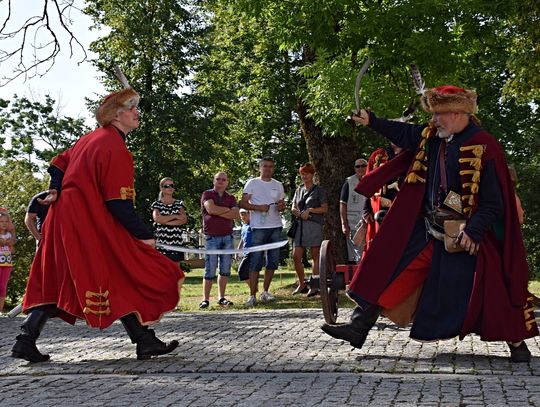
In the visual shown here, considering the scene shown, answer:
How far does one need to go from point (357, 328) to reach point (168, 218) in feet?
20.5

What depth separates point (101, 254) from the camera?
841 cm

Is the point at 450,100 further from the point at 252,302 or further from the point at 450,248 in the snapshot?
the point at 252,302

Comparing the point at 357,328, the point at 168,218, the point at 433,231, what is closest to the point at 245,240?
the point at 168,218

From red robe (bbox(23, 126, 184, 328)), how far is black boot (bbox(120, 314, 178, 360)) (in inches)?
3.8

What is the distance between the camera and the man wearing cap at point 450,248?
797 centimetres

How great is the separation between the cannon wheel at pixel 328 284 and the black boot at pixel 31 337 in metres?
2.08

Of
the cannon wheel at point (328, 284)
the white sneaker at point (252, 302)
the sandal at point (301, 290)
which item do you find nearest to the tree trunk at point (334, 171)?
the sandal at point (301, 290)

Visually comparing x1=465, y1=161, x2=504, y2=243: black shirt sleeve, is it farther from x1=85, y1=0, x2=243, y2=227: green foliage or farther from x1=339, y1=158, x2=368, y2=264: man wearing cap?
x1=85, y1=0, x2=243, y2=227: green foliage

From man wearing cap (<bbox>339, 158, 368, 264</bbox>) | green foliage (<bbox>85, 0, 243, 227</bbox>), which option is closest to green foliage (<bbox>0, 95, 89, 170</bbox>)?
green foliage (<bbox>85, 0, 243, 227</bbox>)

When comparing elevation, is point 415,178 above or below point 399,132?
below

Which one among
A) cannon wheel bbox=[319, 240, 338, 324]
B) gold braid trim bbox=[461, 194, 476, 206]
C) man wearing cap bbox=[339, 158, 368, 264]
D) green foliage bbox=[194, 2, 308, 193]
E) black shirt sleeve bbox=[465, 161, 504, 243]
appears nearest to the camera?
black shirt sleeve bbox=[465, 161, 504, 243]

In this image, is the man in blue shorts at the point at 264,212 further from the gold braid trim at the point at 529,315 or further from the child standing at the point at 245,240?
the gold braid trim at the point at 529,315

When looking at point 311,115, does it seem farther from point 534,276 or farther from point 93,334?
point 534,276

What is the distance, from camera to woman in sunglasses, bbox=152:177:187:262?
46.5 feet
